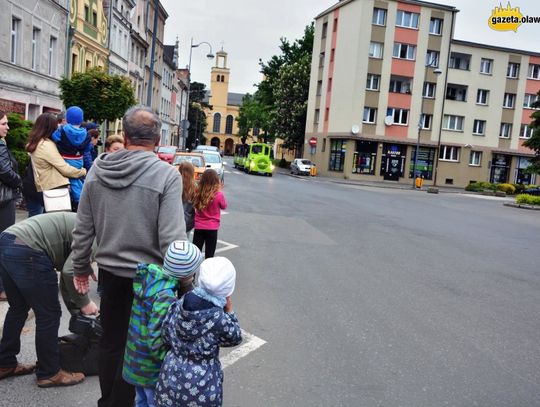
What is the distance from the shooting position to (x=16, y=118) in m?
11.2

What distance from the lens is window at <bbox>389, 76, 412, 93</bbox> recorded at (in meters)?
49.0

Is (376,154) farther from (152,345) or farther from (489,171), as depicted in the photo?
(152,345)

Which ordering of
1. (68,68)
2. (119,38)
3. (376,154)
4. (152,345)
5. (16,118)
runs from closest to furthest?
1. (152,345)
2. (16,118)
3. (68,68)
4. (119,38)
5. (376,154)

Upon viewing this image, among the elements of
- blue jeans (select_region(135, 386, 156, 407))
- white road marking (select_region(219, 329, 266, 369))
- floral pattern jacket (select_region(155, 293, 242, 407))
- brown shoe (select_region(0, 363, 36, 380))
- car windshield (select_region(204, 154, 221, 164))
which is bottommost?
white road marking (select_region(219, 329, 266, 369))

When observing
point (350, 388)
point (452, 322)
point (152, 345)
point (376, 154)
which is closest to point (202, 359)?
point (152, 345)

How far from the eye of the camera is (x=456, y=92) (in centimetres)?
5106

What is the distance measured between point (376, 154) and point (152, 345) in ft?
154

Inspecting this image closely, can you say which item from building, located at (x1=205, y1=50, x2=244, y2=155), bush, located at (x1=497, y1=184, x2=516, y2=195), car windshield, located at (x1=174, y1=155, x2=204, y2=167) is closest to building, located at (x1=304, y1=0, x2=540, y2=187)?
bush, located at (x1=497, y1=184, x2=516, y2=195)

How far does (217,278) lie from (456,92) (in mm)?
52165

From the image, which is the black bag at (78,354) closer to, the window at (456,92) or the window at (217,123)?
the window at (456,92)

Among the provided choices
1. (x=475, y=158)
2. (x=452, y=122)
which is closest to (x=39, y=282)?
(x=452, y=122)

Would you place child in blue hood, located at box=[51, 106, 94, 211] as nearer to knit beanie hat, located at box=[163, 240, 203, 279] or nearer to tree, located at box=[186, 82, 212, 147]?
knit beanie hat, located at box=[163, 240, 203, 279]

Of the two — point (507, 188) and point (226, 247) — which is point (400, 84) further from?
point (226, 247)

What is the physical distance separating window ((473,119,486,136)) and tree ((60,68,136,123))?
38201 mm
